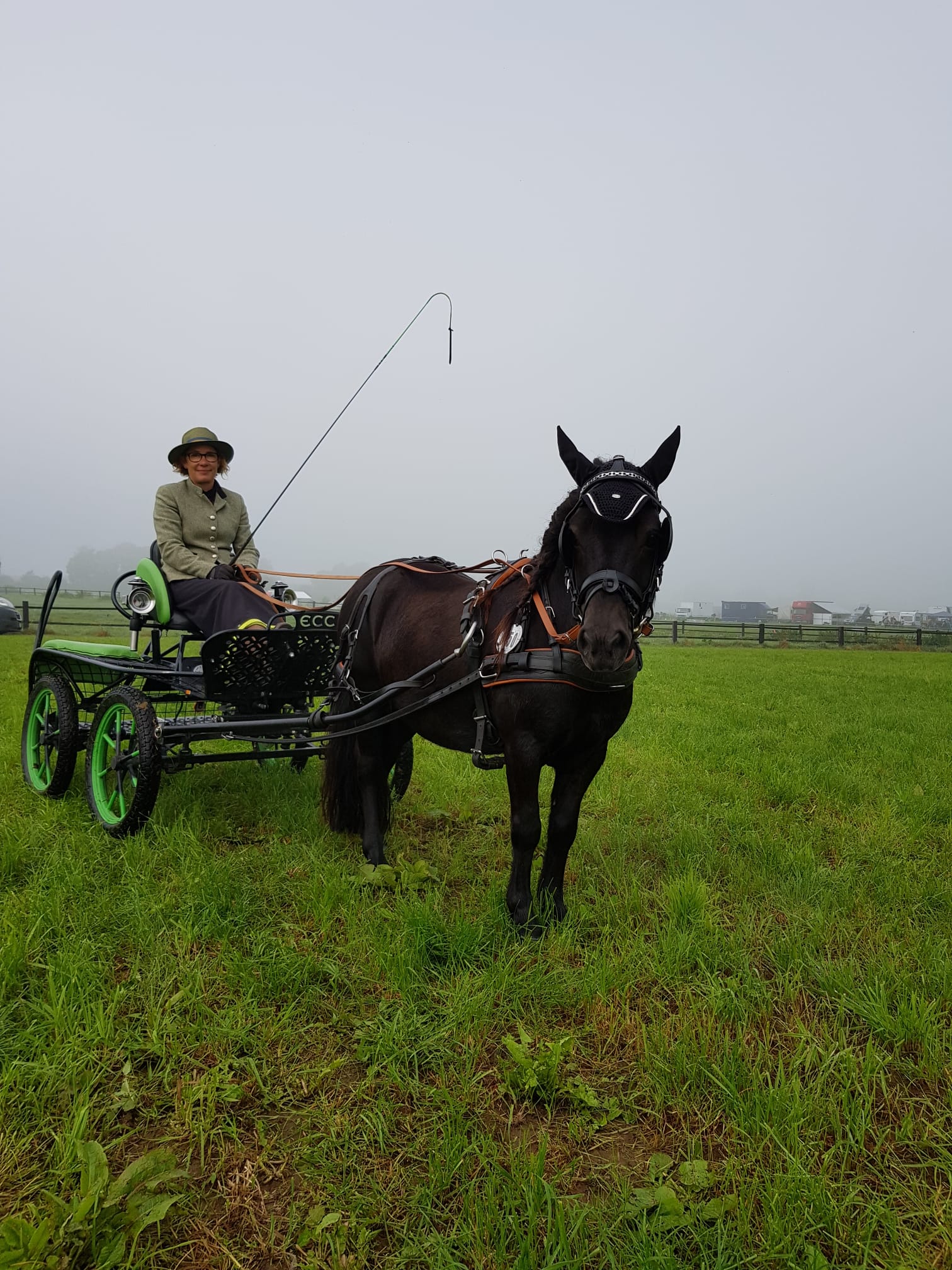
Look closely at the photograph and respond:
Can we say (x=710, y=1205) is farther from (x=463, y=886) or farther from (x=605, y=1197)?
(x=463, y=886)

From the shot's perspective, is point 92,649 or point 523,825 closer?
point 523,825

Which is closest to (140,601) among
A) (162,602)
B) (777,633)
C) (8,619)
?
(162,602)

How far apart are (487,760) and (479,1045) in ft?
4.12

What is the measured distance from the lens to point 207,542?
5012 millimetres

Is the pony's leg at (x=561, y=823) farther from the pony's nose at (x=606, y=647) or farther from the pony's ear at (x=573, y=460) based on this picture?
the pony's ear at (x=573, y=460)

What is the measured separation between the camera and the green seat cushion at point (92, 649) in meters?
4.68

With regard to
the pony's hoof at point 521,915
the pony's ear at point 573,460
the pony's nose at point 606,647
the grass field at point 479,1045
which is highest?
the pony's ear at point 573,460

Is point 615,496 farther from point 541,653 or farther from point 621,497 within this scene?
point 541,653

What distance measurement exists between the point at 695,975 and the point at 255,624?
2.91 metres

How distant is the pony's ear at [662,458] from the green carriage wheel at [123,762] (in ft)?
9.35

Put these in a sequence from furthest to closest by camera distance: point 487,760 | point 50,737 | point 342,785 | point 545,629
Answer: point 50,737, point 342,785, point 487,760, point 545,629

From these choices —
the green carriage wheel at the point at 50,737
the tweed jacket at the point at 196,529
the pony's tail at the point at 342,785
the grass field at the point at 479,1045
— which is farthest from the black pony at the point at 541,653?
the green carriage wheel at the point at 50,737

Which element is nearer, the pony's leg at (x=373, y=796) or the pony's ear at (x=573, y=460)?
the pony's ear at (x=573, y=460)

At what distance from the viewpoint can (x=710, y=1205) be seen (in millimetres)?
1771
